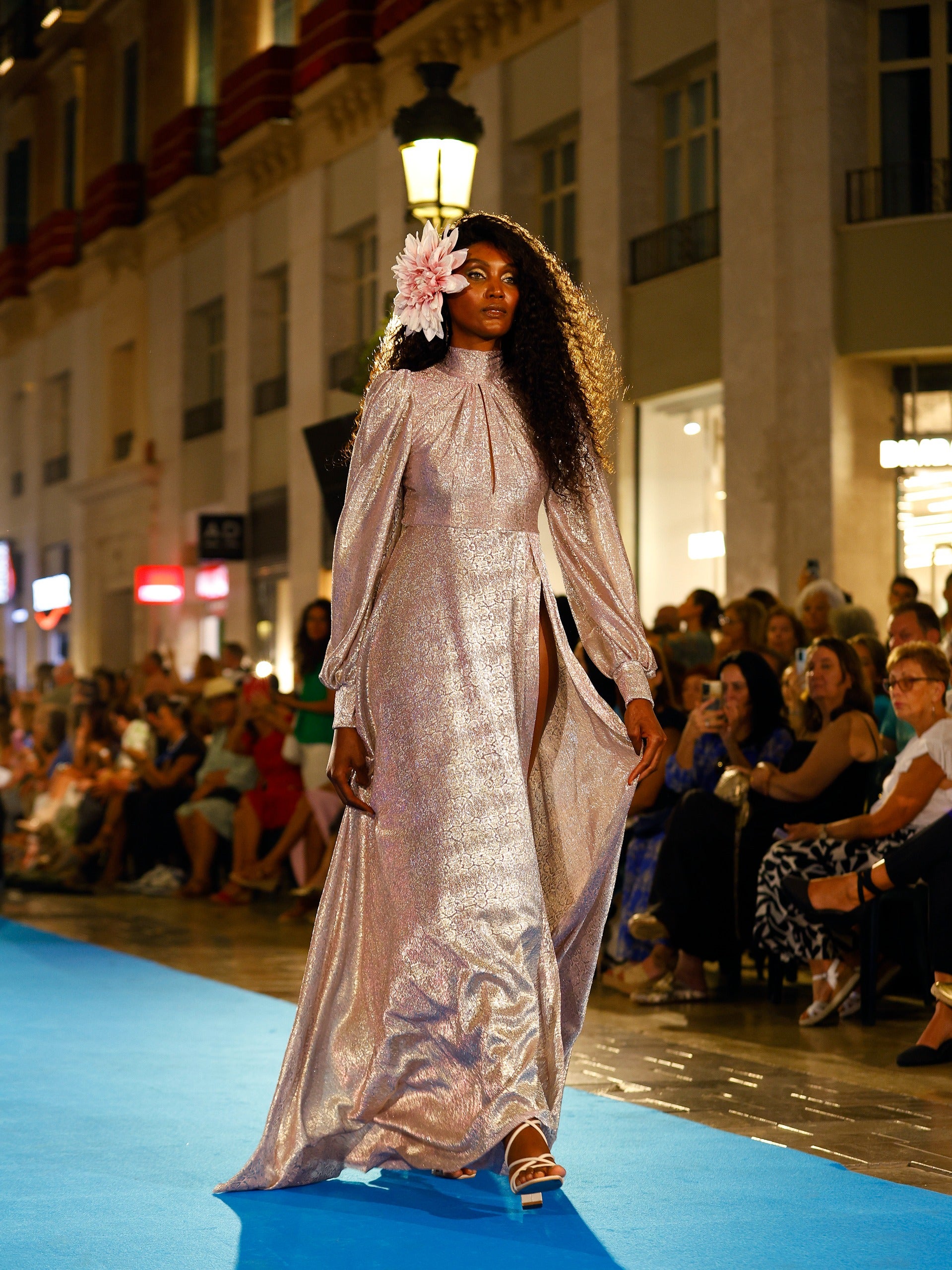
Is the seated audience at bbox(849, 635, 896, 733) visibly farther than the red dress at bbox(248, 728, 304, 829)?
No

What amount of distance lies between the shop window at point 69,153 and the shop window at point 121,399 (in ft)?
13.8

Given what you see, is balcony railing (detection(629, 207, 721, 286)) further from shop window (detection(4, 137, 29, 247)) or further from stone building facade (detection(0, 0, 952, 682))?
shop window (detection(4, 137, 29, 247))

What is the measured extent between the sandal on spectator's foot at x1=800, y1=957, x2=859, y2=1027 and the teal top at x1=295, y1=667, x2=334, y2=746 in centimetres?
480

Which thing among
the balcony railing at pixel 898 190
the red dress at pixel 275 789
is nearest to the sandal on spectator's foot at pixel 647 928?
the red dress at pixel 275 789

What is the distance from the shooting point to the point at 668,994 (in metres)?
7.66

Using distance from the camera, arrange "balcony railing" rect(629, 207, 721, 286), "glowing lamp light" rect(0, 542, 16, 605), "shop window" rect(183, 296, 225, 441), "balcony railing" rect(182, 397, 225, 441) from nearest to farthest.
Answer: "balcony railing" rect(629, 207, 721, 286) < "balcony railing" rect(182, 397, 225, 441) < "shop window" rect(183, 296, 225, 441) < "glowing lamp light" rect(0, 542, 16, 605)

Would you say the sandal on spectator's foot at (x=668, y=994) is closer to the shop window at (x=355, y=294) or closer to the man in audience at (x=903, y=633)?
the man in audience at (x=903, y=633)

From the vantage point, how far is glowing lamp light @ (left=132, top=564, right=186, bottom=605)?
25719mm

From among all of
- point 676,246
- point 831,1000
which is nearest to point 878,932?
point 831,1000

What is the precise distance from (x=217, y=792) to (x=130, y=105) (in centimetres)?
1931

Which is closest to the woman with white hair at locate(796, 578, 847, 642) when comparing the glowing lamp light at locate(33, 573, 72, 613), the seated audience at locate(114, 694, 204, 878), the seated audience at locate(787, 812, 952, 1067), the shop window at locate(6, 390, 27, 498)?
the seated audience at locate(787, 812, 952, 1067)

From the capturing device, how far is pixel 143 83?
92.7ft

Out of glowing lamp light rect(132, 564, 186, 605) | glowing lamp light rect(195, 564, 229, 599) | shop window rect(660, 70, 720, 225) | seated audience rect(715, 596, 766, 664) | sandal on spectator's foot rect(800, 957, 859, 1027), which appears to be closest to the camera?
sandal on spectator's foot rect(800, 957, 859, 1027)

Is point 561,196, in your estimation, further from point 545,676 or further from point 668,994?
point 545,676
